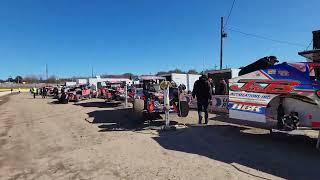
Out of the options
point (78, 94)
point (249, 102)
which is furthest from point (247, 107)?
point (78, 94)

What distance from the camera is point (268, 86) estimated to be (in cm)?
988

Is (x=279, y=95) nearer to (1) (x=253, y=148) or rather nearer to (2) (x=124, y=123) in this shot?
(1) (x=253, y=148)

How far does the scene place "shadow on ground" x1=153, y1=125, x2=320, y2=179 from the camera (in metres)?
7.64

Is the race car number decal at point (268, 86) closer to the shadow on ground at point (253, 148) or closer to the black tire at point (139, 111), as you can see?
the shadow on ground at point (253, 148)

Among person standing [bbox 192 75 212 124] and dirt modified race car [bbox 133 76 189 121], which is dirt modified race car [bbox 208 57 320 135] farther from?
dirt modified race car [bbox 133 76 189 121]

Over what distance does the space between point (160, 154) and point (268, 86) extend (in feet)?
10.6

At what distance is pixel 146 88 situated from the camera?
1753cm

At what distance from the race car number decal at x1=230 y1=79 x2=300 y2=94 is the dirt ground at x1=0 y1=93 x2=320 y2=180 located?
1.33 m

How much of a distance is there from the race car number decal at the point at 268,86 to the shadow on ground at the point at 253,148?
133cm

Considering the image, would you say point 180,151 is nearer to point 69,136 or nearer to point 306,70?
point 306,70

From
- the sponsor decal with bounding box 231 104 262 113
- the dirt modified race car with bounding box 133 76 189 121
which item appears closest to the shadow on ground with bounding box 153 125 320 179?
the sponsor decal with bounding box 231 104 262 113

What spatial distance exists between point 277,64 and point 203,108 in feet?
14.1

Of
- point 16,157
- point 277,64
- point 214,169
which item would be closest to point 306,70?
point 277,64

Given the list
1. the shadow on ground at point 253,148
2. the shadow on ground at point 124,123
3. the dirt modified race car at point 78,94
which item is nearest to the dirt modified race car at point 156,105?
the shadow on ground at point 124,123
